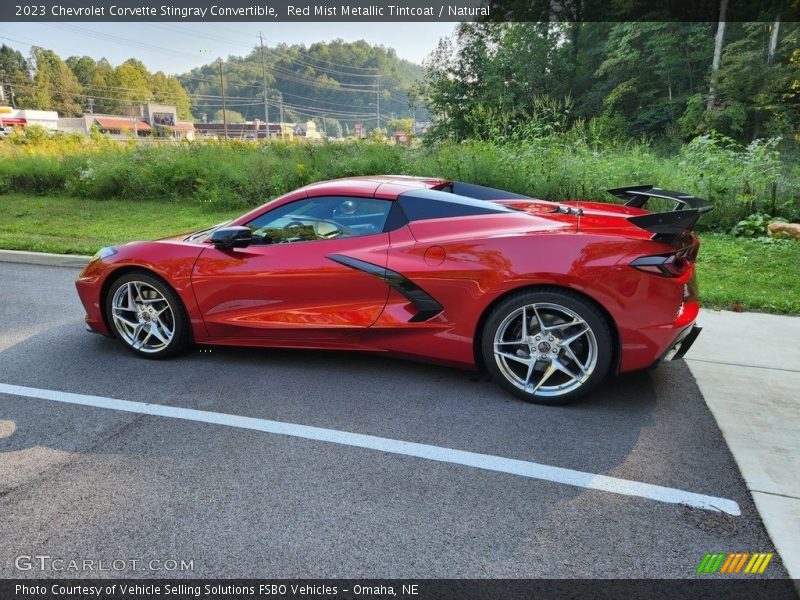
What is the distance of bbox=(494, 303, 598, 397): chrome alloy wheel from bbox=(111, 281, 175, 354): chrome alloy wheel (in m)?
2.51

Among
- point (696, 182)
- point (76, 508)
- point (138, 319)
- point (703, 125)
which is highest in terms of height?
point (703, 125)

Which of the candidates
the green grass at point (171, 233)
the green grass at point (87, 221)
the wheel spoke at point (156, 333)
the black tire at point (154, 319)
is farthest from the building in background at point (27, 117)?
the wheel spoke at point (156, 333)

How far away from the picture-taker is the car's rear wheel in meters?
3.25

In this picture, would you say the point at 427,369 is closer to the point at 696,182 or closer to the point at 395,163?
→ the point at 696,182

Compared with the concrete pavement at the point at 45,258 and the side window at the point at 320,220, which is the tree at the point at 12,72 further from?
the side window at the point at 320,220

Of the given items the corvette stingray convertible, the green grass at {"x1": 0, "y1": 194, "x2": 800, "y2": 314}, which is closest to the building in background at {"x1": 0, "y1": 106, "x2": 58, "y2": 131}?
the green grass at {"x1": 0, "y1": 194, "x2": 800, "y2": 314}

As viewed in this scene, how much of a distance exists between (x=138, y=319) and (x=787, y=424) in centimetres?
445

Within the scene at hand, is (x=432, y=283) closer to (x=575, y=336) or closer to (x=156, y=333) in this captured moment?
(x=575, y=336)

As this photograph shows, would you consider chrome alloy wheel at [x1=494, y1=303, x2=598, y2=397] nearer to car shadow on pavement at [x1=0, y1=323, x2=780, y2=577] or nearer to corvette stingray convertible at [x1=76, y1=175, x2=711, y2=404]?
Result: corvette stingray convertible at [x1=76, y1=175, x2=711, y2=404]

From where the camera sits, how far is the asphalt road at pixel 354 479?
2.15m

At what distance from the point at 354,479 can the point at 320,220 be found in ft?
6.45

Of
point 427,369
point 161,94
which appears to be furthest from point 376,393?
point 161,94

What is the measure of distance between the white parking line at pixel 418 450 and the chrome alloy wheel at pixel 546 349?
749 mm

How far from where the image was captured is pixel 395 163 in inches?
478
